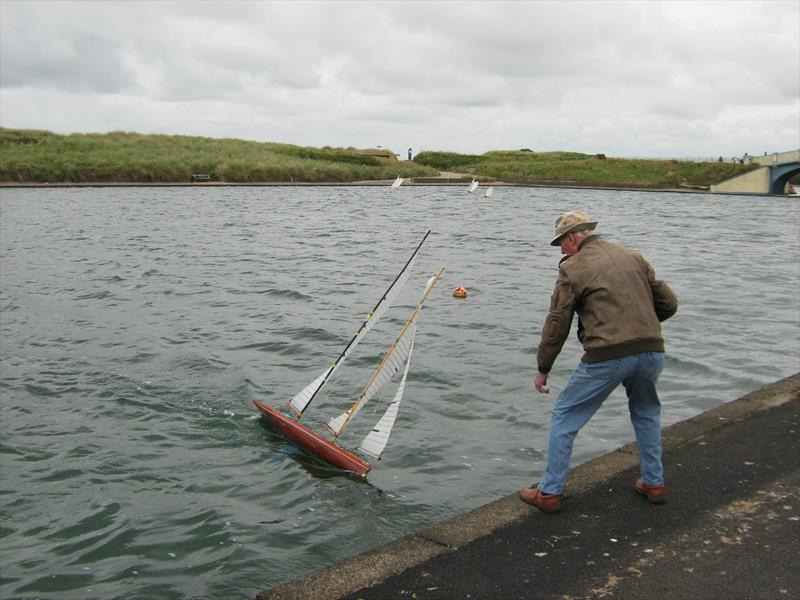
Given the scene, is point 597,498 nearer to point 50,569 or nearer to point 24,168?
point 50,569

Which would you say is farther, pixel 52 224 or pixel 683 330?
pixel 52 224

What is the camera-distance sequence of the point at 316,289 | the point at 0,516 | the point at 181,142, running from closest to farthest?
the point at 0,516, the point at 316,289, the point at 181,142

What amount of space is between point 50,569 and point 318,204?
186ft

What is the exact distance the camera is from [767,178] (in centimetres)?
8600

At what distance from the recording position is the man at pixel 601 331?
5.83m

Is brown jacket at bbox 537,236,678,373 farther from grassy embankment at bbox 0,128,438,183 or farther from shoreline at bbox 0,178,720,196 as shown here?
grassy embankment at bbox 0,128,438,183

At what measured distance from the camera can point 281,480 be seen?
30.3 ft

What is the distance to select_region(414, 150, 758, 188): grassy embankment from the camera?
99.4 meters

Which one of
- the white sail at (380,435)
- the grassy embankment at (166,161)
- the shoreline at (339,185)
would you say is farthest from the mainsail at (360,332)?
the grassy embankment at (166,161)

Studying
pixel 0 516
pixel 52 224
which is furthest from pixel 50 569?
pixel 52 224

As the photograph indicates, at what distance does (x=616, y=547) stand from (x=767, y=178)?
91.2m

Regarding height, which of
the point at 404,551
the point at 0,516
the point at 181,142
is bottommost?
the point at 0,516

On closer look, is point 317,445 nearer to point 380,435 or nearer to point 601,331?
point 380,435

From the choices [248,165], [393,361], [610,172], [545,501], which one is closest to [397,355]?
[393,361]
